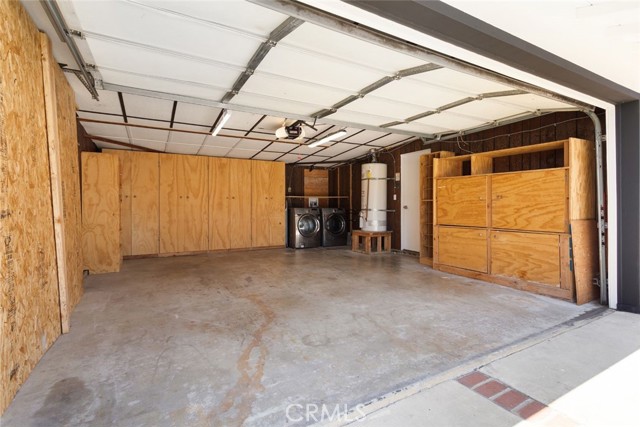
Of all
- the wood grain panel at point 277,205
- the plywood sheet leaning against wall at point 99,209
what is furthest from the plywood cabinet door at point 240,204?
the plywood sheet leaning against wall at point 99,209

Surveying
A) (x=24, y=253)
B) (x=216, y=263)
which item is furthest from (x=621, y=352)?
(x=216, y=263)

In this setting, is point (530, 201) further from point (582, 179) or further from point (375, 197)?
point (375, 197)


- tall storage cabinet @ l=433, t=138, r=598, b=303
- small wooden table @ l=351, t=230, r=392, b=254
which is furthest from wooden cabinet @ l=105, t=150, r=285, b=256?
tall storage cabinet @ l=433, t=138, r=598, b=303

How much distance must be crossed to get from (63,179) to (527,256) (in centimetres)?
513

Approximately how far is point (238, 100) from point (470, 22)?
2538mm

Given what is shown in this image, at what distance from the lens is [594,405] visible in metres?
1.60

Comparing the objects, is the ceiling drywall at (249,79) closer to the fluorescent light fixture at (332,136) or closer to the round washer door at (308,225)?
the fluorescent light fixture at (332,136)

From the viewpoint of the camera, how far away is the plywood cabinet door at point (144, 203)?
605cm

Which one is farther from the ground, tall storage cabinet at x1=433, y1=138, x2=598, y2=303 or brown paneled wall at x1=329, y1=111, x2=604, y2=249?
brown paneled wall at x1=329, y1=111, x2=604, y2=249

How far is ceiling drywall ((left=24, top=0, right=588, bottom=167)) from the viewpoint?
206 cm

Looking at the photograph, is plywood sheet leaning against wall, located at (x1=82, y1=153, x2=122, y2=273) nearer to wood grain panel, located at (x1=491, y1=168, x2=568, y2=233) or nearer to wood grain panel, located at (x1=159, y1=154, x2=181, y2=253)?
wood grain panel, located at (x1=159, y1=154, x2=181, y2=253)

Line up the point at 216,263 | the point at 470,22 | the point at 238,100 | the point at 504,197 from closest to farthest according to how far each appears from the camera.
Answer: the point at 470,22, the point at 238,100, the point at 504,197, the point at 216,263

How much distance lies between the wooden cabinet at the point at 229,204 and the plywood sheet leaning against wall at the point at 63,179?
340 centimetres

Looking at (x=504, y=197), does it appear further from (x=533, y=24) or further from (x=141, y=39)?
(x=141, y=39)
